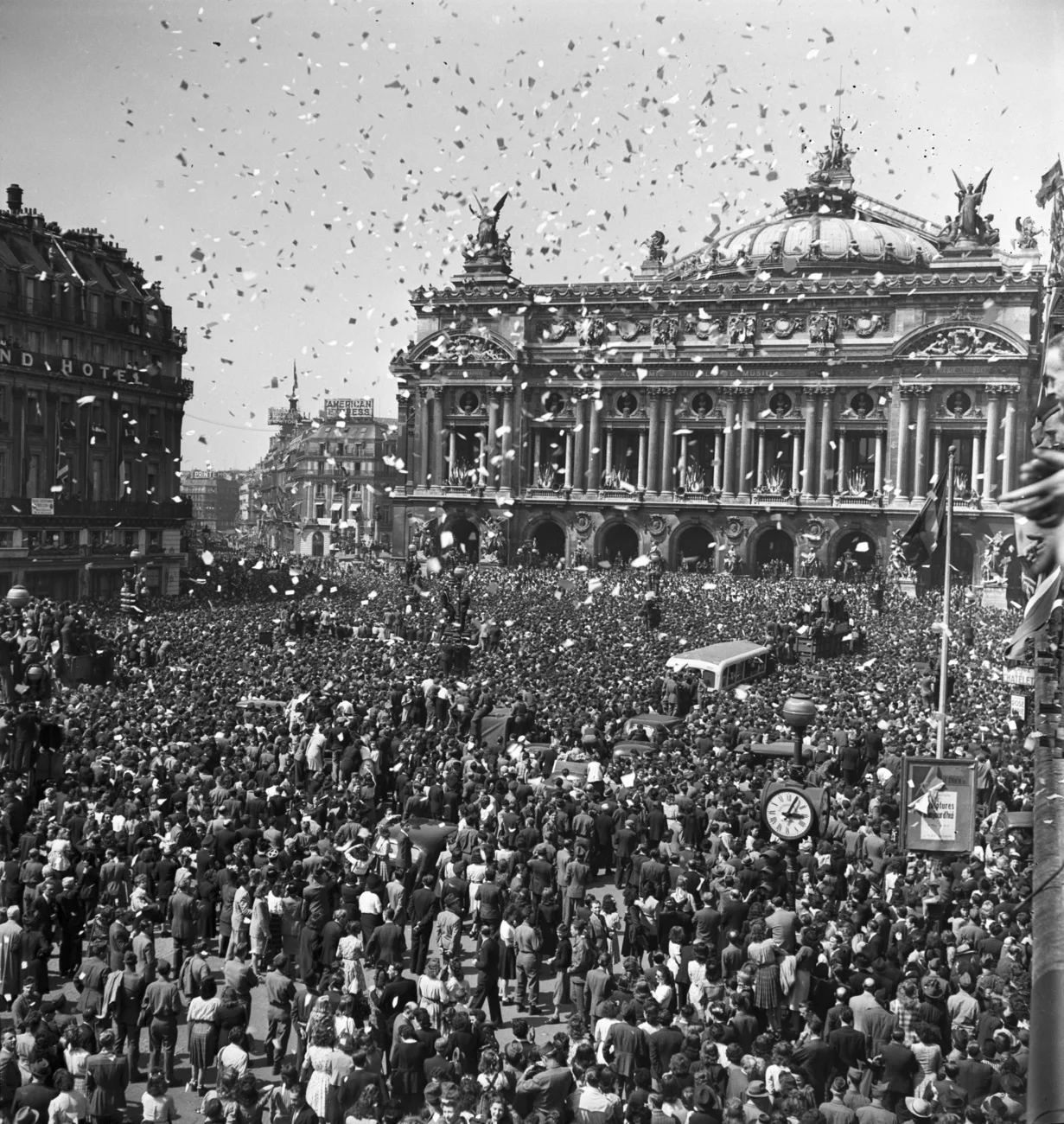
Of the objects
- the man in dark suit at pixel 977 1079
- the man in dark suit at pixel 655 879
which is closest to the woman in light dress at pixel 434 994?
the man in dark suit at pixel 655 879

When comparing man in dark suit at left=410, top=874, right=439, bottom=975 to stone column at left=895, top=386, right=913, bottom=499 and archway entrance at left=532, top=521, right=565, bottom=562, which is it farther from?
archway entrance at left=532, top=521, right=565, bottom=562

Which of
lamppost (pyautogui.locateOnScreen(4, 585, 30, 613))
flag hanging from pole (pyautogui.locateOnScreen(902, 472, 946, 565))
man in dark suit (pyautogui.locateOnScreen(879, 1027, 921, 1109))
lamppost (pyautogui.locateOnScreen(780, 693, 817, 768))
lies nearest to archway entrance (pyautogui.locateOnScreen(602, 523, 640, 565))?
lamppost (pyautogui.locateOnScreen(4, 585, 30, 613))

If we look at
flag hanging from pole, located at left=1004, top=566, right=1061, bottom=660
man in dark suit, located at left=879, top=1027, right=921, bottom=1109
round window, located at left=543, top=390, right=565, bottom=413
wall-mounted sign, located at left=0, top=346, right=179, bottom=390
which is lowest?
man in dark suit, located at left=879, top=1027, right=921, bottom=1109

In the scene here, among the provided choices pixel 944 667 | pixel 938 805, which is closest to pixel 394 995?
pixel 938 805

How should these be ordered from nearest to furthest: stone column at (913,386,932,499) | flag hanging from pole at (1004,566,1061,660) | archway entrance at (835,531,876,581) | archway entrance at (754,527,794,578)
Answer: flag hanging from pole at (1004,566,1061,660), archway entrance at (835,531,876,581), stone column at (913,386,932,499), archway entrance at (754,527,794,578)

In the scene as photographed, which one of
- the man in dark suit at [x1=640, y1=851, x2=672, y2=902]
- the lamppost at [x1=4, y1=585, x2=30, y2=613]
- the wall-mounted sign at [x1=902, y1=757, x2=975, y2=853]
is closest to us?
the man in dark suit at [x1=640, y1=851, x2=672, y2=902]

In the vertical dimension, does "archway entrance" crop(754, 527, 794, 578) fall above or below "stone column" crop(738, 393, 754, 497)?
below

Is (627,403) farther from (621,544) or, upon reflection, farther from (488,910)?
(488,910)
